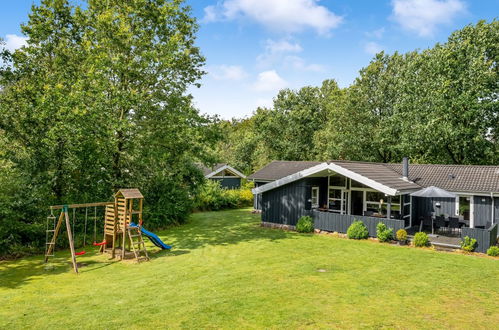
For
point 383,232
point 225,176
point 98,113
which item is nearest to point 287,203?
point 383,232

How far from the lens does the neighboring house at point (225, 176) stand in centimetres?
3632

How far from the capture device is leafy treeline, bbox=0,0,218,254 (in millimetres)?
15008

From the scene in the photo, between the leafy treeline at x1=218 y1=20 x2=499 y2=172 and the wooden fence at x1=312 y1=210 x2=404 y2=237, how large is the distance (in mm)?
8022

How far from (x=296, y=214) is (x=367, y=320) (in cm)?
1177

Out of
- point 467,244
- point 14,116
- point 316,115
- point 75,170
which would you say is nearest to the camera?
point 467,244

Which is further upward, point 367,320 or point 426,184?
point 426,184

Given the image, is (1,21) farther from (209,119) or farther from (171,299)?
(171,299)

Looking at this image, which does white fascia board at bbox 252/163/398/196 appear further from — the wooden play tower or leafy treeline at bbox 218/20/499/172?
the wooden play tower

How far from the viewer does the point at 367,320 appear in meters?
7.39

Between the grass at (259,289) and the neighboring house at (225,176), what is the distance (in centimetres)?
2159

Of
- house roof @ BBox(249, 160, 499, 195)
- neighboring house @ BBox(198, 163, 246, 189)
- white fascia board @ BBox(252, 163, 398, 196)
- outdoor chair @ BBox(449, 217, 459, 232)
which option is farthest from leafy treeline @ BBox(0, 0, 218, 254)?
neighboring house @ BBox(198, 163, 246, 189)

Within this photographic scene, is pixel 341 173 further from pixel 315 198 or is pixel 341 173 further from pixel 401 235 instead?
pixel 401 235

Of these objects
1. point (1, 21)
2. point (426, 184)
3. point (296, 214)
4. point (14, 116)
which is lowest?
point (296, 214)

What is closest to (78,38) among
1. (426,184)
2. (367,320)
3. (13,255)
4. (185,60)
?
(185,60)
